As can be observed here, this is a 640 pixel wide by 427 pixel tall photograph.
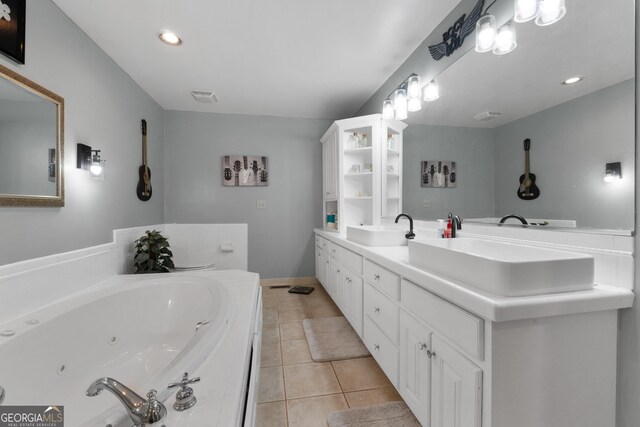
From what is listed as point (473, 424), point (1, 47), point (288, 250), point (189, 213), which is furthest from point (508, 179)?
point (189, 213)

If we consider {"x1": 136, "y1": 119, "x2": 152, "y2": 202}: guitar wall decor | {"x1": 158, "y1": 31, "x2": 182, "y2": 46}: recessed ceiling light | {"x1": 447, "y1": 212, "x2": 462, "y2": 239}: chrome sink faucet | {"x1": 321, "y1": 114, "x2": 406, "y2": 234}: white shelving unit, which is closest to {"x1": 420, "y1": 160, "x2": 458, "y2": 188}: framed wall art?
{"x1": 447, "y1": 212, "x2": 462, "y2": 239}: chrome sink faucet

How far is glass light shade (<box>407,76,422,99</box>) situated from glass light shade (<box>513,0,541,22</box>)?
0.84 meters

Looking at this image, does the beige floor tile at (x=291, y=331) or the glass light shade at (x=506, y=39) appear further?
the beige floor tile at (x=291, y=331)

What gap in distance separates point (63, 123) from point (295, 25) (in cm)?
162

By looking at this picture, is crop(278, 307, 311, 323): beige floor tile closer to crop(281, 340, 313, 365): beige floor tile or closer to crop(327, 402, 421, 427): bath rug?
crop(281, 340, 313, 365): beige floor tile

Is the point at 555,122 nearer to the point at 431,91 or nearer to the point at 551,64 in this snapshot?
the point at 551,64

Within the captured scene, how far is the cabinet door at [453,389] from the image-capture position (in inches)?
34.1

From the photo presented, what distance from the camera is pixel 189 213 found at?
3504mm

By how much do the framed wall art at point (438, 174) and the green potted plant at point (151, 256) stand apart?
95.0 inches

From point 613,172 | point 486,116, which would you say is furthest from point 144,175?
point 613,172

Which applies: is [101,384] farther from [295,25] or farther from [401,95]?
[401,95]

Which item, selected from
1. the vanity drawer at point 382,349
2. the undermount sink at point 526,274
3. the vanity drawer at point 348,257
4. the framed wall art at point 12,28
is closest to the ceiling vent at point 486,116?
the undermount sink at point 526,274

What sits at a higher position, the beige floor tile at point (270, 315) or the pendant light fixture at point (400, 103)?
the pendant light fixture at point (400, 103)

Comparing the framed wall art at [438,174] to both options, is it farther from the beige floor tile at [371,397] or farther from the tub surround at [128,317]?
the tub surround at [128,317]
